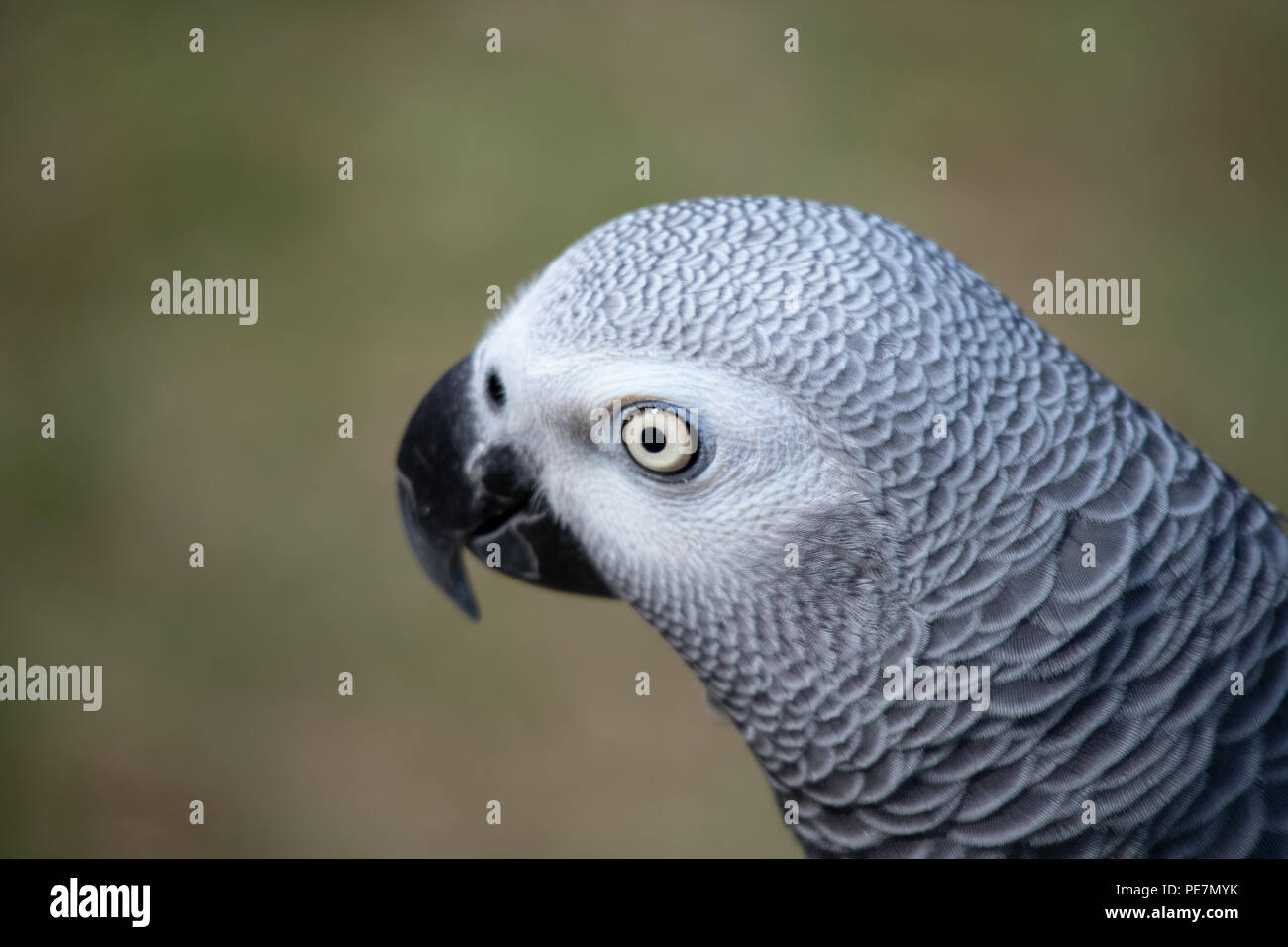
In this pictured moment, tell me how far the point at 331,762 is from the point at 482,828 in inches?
20.4

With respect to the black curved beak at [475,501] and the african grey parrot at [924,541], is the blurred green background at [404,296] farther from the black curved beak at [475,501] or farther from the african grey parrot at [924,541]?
the african grey parrot at [924,541]

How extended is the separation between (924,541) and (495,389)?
0.60 meters

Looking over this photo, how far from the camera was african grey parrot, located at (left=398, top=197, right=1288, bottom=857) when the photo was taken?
44.1 inches

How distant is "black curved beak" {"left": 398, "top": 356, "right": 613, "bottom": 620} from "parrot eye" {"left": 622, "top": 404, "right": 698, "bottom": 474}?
0.67 feet

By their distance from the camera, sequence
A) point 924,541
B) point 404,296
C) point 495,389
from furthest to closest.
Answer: point 404,296, point 495,389, point 924,541

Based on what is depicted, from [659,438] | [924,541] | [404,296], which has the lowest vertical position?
[924,541]

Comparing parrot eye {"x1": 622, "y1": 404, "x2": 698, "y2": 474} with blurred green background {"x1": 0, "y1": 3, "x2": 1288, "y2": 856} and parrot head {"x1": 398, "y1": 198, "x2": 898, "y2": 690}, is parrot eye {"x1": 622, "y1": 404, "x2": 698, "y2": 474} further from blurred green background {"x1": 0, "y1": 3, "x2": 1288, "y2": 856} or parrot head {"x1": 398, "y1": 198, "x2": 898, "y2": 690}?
blurred green background {"x1": 0, "y1": 3, "x2": 1288, "y2": 856}

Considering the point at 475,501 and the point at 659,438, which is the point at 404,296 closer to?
the point at 475,501

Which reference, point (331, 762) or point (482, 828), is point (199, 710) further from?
point (482, 828)

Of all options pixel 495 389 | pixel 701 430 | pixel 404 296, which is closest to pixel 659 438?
pixel 701 430

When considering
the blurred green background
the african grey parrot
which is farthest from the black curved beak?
the blurred green background

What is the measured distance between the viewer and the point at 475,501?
138cm

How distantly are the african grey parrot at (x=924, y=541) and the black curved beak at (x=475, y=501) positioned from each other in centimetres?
13
